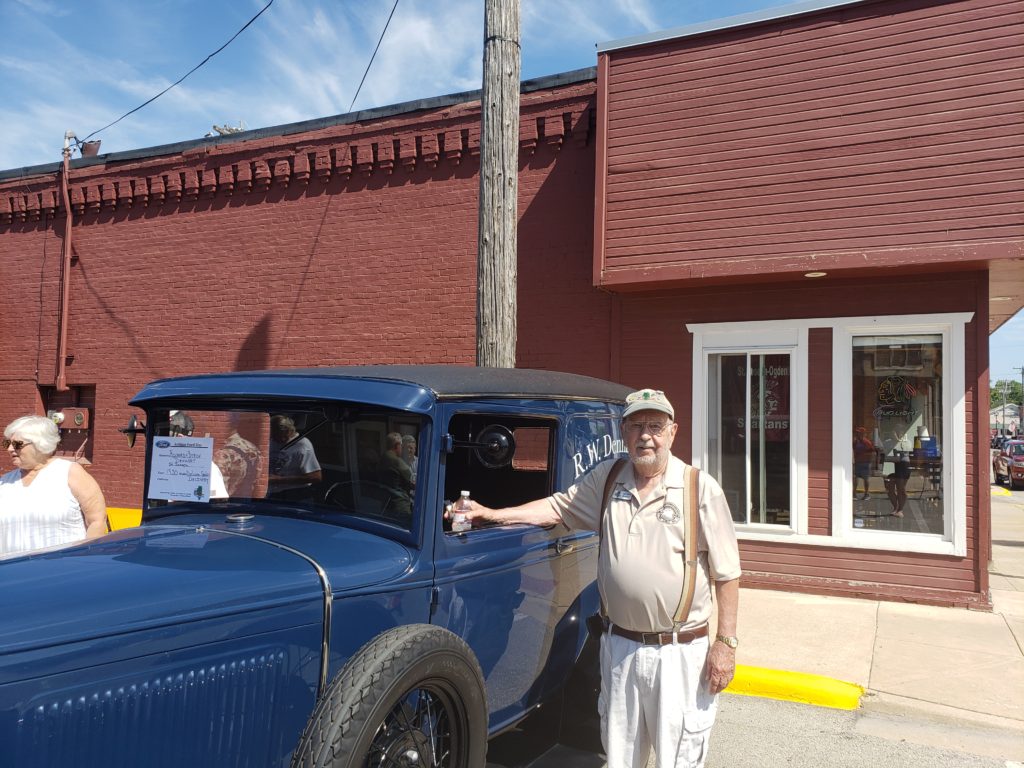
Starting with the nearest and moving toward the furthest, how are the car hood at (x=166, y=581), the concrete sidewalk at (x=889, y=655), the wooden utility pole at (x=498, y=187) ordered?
the car hood at (x=166, y=581)
the concrete sidewalk at (x=889, y=655)
the wooden utility pole at (x=498, y=187)

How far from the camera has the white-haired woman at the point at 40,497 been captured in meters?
3.84

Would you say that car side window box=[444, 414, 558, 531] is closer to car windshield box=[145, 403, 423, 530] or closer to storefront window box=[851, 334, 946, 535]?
car windshield box=[145, 403, 423, 530]

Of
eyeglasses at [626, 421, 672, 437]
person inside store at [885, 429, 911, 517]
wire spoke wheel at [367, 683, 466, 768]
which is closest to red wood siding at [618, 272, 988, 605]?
person inside store at [885, 429, 911, 517]

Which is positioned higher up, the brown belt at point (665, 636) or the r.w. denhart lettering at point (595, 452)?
the r.w. denhart lettering at point (595, 452)

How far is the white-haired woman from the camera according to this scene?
3.84m

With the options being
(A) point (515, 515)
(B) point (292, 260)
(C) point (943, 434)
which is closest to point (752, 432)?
(C) point (943, 434)

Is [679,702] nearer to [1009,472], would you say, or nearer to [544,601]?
[544,601]

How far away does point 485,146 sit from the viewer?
6.00 m

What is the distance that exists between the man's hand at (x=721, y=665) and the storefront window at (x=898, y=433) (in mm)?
5459

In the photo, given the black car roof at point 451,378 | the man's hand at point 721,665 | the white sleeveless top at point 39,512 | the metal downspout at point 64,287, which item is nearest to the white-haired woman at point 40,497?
the white sleeveless top at point 39,512

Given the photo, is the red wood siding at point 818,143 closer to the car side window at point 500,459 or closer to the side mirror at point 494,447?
the car side window at point 500,459

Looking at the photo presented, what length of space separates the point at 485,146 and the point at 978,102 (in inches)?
178

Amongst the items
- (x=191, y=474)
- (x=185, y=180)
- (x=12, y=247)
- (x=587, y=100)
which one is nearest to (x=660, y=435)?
(x=191, y=474)

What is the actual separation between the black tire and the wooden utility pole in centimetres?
331
